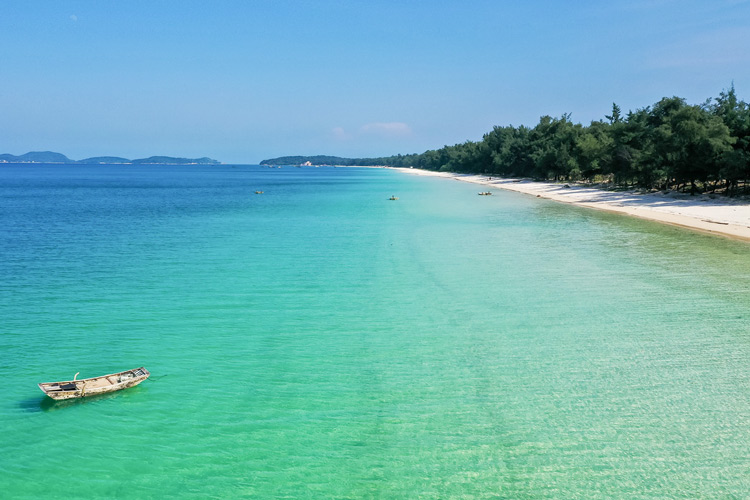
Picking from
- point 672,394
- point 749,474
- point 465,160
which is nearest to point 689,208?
point 672,394

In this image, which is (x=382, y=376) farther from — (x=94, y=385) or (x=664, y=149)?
Answer: (x=664, y=149)

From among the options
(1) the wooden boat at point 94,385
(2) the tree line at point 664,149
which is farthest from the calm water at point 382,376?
(2) the tree line at point 664,149

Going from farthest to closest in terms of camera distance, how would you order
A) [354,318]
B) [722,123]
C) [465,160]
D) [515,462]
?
[465,160] < [722,123] < [354,318] < [515,462]

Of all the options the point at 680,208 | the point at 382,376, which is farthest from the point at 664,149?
the point at 382,376

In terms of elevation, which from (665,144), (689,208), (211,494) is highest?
(665,144)

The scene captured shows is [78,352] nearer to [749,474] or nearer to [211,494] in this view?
[211,494]

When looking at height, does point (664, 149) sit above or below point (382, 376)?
above

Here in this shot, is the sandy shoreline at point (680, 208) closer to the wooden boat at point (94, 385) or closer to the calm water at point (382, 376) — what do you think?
the calm water at point (382, 376)
